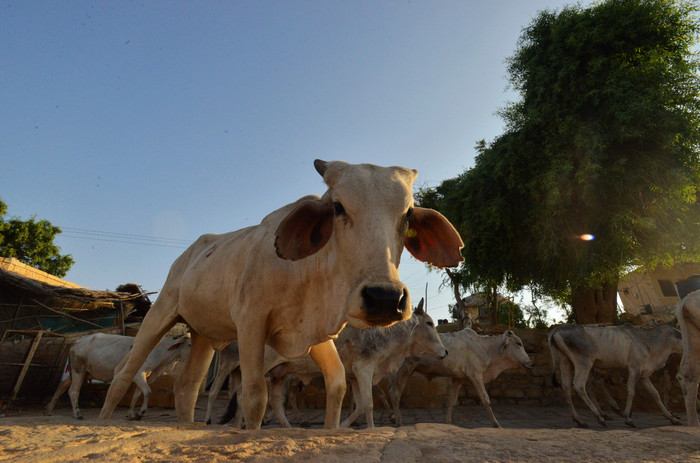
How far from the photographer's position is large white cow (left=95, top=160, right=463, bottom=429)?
7.45 ft

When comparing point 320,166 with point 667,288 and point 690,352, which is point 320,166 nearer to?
point 690,352

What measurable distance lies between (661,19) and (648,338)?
9.20 metres

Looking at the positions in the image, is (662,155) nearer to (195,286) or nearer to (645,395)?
(645,395)

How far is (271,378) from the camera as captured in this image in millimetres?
8156

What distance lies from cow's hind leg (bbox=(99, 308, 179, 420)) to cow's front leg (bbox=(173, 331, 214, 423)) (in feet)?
1.28

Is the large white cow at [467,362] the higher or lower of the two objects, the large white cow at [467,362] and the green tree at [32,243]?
the lower

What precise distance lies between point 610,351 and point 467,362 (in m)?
3.17

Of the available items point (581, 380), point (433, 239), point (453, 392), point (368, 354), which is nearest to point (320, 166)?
point (433, 239)

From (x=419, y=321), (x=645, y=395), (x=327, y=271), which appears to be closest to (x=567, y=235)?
(x=645, y=395)

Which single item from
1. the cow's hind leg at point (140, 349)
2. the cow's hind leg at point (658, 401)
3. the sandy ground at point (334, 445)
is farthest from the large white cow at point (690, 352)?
the cow's hind leg at point (140, 349)

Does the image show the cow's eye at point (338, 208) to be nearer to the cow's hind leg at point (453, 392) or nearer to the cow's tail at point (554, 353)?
the cow's hind leg at point (453, 392)

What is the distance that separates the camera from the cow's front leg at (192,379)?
4.21m

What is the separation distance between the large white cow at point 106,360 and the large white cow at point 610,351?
8.96 meters

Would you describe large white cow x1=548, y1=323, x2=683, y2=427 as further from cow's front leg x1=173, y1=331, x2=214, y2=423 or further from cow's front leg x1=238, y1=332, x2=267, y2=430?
cow's front leg x1=238, y1=332, x2=267, y2=430
